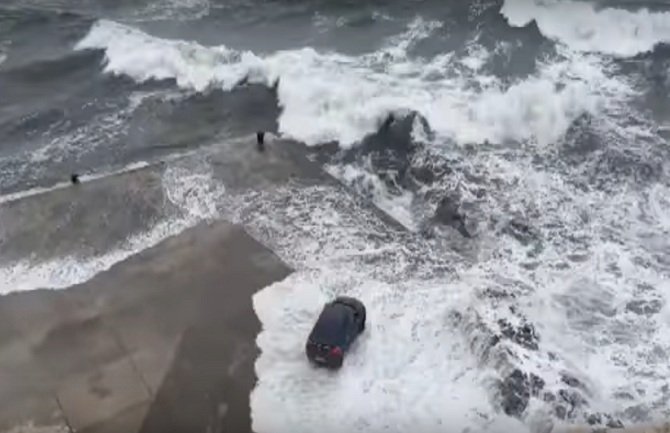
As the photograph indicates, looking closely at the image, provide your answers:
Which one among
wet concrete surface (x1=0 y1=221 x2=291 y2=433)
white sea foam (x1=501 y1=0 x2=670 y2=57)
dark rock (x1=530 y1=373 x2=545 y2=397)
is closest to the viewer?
wet concrete surface (x1=0 y1=221 x2=291 y2=433)

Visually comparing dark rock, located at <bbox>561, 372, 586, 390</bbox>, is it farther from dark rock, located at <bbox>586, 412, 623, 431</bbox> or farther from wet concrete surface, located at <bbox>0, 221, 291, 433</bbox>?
wet concrete surface, located at <bbox>0, 221, 291, 433</bbox>

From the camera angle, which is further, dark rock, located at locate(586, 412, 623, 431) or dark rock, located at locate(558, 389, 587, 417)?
dark rock, located at locate(558, 389, 587, 417)

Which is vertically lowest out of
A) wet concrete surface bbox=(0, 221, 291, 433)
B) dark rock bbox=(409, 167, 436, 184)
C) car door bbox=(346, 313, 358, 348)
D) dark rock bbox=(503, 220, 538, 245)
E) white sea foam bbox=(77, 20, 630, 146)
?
wet concrete surface bbox=(0, 221, 291, 433)

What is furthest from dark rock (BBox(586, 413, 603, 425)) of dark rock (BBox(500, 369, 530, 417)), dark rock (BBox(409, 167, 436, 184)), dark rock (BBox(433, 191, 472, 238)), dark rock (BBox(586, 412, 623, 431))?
dark rock (BBox(409, 167, 436, 184))

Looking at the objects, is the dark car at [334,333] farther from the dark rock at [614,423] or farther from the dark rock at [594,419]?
the dark rock at [614,423]

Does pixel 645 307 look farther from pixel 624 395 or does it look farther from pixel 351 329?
pixel 351 329
